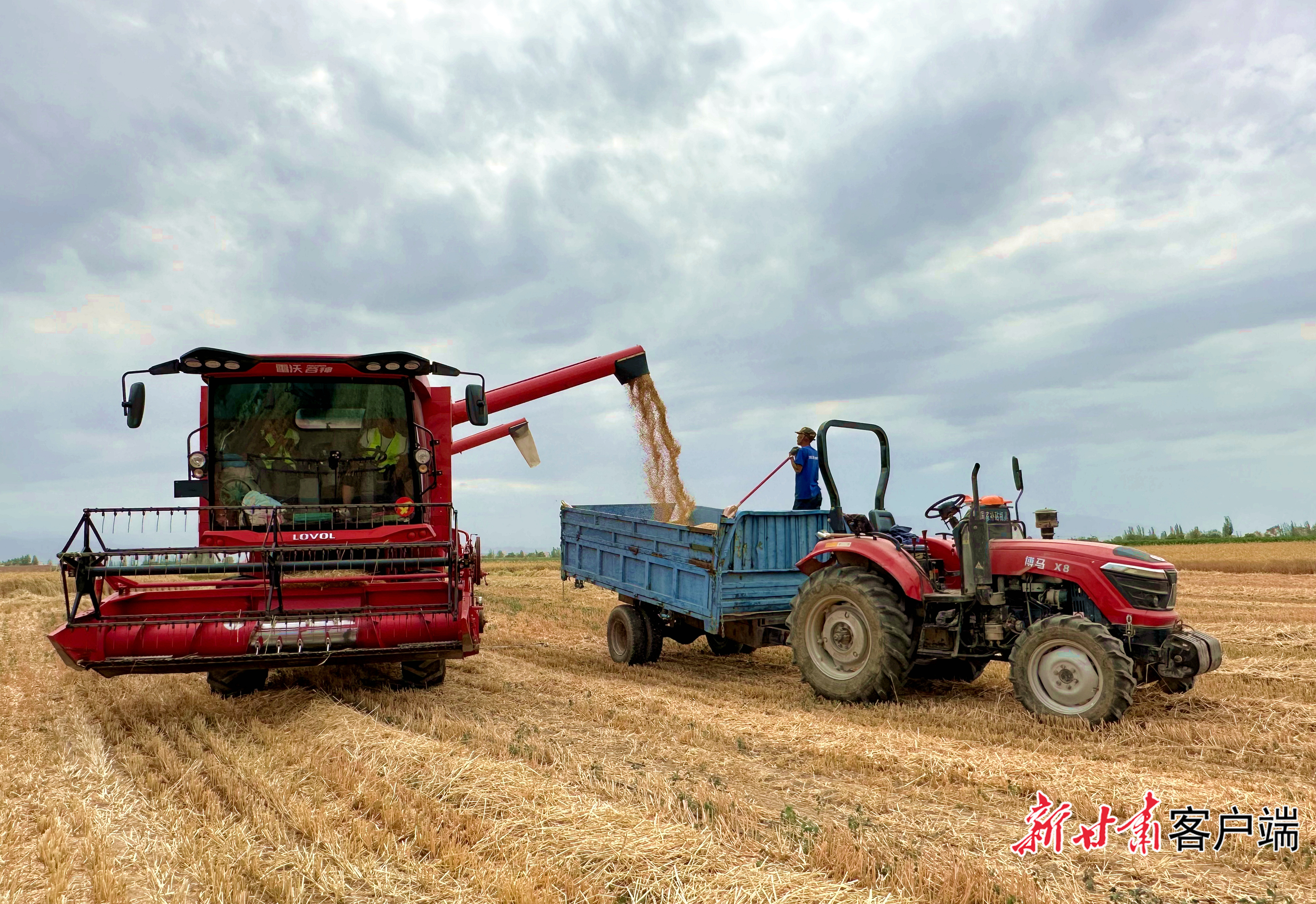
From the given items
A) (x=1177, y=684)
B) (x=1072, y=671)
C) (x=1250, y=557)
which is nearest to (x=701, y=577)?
Answer: (x=1072, y=671)

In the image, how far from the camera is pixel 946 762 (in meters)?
4.59

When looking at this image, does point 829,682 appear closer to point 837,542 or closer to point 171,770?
point 837,542

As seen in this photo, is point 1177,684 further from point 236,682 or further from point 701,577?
point 236,682

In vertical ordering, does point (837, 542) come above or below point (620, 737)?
above

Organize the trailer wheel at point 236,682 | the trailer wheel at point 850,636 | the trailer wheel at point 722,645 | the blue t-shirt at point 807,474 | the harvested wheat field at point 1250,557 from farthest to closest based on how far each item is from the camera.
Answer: the harvested wheat field at point 1250,557 < the trailer wheel at point 722,645 < the blue t-shirt at point 807,474 < the trailer wheel at point 236,682 < the trailer wheel at point 850,636

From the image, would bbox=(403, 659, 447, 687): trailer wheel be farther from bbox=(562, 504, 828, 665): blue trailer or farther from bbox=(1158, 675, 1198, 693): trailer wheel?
bbox=(1158, 675, 1198, 693): trailer wheel

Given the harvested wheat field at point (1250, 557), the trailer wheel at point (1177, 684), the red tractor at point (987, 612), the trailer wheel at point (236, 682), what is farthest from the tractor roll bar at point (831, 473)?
the harvested wheat field at point (1250, 557)

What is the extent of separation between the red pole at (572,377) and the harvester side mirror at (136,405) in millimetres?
5126

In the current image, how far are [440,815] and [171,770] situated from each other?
76.2 inches

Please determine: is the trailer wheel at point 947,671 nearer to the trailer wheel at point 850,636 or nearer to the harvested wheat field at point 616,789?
the harvested wheat field at point 616,789

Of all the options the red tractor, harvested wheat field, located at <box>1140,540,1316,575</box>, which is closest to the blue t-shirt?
the red tractor

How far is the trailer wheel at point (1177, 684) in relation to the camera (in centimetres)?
553

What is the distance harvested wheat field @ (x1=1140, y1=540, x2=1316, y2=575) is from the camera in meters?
18.7

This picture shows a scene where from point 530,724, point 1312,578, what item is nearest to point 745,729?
point 530,724
